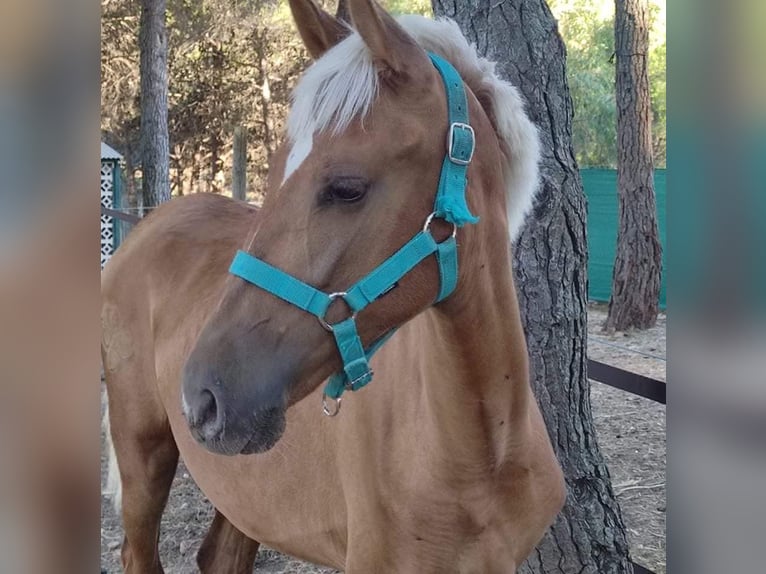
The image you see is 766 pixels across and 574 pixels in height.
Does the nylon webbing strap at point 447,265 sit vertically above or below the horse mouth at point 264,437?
above

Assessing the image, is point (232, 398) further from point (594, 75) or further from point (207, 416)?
point (594, 75)

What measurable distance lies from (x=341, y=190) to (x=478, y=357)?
57 centimetres

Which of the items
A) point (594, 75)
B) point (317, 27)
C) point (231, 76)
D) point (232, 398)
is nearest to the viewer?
point (232, 398)

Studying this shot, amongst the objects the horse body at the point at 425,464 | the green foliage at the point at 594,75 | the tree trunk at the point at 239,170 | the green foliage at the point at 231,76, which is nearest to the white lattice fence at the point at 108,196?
the green foliage at the point at 231,76

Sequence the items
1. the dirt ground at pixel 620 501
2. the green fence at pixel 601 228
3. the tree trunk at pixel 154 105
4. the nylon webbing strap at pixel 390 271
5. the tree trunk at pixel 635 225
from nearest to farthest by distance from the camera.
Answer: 1. the nylon webbing strap at pixel 390 271
2. the dirt ground at pixel 620 501
3. the tree trunk at pixel 154 105
4. the tree trunk at pixel 635 225
5. the green fence at pixel 601 228

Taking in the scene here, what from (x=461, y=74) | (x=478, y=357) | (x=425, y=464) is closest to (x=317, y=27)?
(x=461, y=74)

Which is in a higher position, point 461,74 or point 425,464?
point 461,74

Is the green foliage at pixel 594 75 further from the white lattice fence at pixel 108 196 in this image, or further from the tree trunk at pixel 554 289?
the tree trunk at pixel 554 289

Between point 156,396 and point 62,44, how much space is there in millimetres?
2688

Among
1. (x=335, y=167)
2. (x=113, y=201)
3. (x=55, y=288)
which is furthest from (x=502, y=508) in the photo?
(x=113, y=201)

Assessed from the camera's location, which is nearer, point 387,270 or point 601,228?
point 387,270

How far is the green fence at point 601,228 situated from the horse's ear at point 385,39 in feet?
36.9

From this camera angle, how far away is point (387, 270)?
5.13 feet

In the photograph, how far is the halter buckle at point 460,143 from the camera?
164cm
